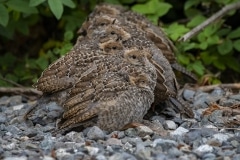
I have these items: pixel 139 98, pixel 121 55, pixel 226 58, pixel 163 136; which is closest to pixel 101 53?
pixel 121 55

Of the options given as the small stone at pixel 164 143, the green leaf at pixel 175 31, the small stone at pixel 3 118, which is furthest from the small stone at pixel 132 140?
the green leaf at pixel 175 31

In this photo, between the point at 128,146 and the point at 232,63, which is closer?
the point at 128,146

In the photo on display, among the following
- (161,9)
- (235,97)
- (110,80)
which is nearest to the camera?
(110,80)

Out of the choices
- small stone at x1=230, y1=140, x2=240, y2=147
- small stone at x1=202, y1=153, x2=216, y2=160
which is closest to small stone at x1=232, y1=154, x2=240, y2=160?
small stone at x1=202, y1=153, x2=216, y2=160

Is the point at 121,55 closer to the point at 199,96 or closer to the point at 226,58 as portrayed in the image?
the point at 199,96

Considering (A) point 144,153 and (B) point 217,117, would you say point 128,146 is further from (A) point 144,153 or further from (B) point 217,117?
(B) point 217,117

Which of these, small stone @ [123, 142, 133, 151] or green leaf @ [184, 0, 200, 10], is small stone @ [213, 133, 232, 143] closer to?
small stone @ [123, 142, 133, 151]

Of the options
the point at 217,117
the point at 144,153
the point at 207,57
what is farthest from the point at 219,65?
the point at 144,153
